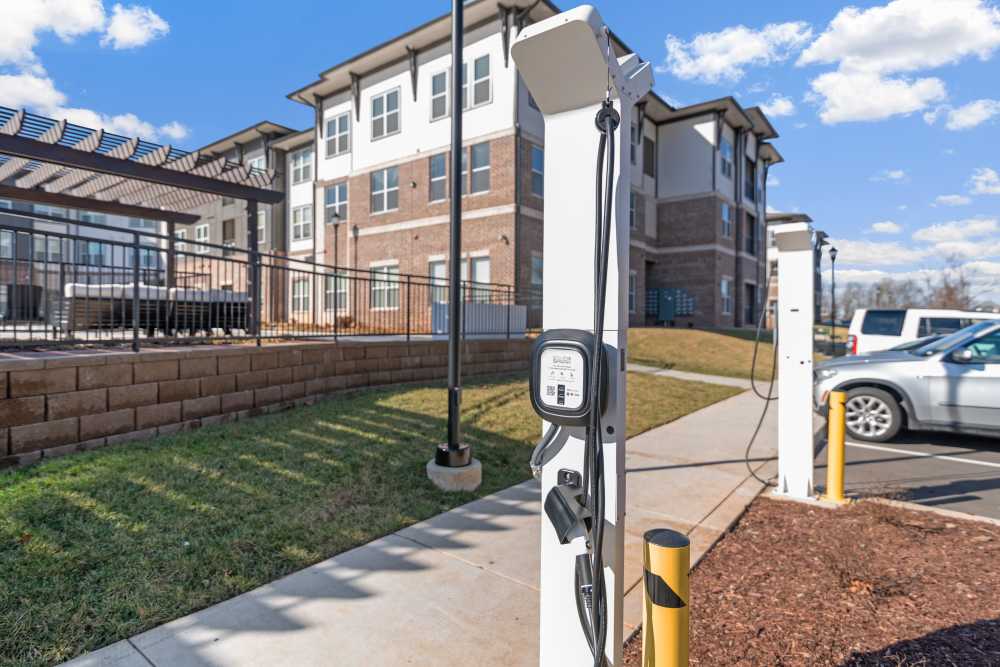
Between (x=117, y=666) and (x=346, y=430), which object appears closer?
(x=117, y=666)

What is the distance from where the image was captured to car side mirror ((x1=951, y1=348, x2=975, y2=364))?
254 inches

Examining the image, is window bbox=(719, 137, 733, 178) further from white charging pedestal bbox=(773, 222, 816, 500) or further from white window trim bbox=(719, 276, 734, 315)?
white charging pedestal bbox=(773, 222, 816, 500)

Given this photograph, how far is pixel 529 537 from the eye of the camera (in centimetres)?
367

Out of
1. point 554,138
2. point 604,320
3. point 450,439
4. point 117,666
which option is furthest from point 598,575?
point 450,439

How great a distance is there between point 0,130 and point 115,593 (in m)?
7.75

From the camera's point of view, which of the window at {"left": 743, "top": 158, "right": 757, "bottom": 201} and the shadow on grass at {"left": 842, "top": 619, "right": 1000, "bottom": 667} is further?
the window at {"left": 743, "top": 158, "right": 757, "bottom": 201}

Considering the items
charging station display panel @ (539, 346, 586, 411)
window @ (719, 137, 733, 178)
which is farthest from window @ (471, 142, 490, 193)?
charging station display panel @ (539, 346, 586, 411)

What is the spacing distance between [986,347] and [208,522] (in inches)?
347

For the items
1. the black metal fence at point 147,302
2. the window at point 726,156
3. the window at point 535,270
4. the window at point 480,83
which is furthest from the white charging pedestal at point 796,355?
the window at point 726,156

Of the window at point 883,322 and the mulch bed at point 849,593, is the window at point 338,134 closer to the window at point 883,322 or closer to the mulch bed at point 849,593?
the window at point 883,322

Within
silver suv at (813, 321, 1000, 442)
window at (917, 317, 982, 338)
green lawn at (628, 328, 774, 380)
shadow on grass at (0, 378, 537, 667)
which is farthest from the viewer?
green lawn at (628, 328, 774, 380)

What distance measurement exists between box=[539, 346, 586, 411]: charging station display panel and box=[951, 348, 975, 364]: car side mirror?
7.30 metres

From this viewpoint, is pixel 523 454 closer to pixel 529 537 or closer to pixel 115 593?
pixel 529 537

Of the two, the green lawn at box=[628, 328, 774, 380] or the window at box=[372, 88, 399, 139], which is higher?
the window at box=[372, 88, 399, 139]
